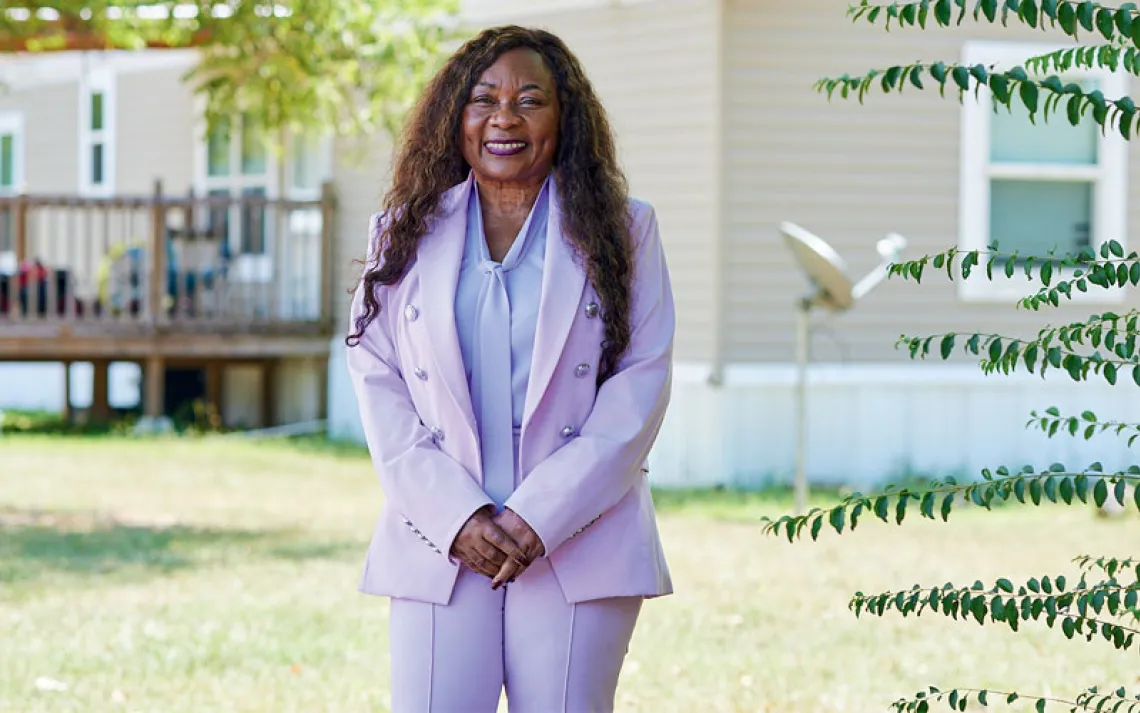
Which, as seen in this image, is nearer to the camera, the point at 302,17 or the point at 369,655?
the point at 369,655

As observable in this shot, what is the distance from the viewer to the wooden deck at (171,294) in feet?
52.6

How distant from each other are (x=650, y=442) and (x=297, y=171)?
1540 cm

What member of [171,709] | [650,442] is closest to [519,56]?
[650,442]

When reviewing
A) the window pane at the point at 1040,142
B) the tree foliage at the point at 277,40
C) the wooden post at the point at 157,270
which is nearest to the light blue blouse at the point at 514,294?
the tree foliage at the point at 277,40

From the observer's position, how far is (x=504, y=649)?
3119 mm

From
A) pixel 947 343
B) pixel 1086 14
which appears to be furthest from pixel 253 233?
pixel 1086 14

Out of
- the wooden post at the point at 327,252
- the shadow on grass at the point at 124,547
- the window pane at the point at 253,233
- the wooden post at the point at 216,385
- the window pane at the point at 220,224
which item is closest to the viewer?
the shadow on grass at the point at 124,547

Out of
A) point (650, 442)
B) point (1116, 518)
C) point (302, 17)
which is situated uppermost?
point (302, 17)

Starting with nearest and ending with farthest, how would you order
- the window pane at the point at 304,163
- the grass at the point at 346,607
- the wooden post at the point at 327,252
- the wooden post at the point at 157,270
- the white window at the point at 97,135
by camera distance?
the grass at the point at 346,607
the wooden post at the point at 157,270
the wooden post at the point at 327,252
the window pane at the point at 304,163
the white window at the point at 97,135

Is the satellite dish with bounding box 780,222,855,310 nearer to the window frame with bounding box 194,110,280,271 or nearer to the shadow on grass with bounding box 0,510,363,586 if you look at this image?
the shadow on grass with bounding box 0,510,363,586

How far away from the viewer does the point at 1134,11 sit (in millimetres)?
2926

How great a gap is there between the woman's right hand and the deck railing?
1321 cm

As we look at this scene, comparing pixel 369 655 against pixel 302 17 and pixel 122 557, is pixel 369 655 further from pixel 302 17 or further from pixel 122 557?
pixel 302 17

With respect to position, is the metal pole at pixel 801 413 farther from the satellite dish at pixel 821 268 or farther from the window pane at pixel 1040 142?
the window pane at pixel 1040 142
